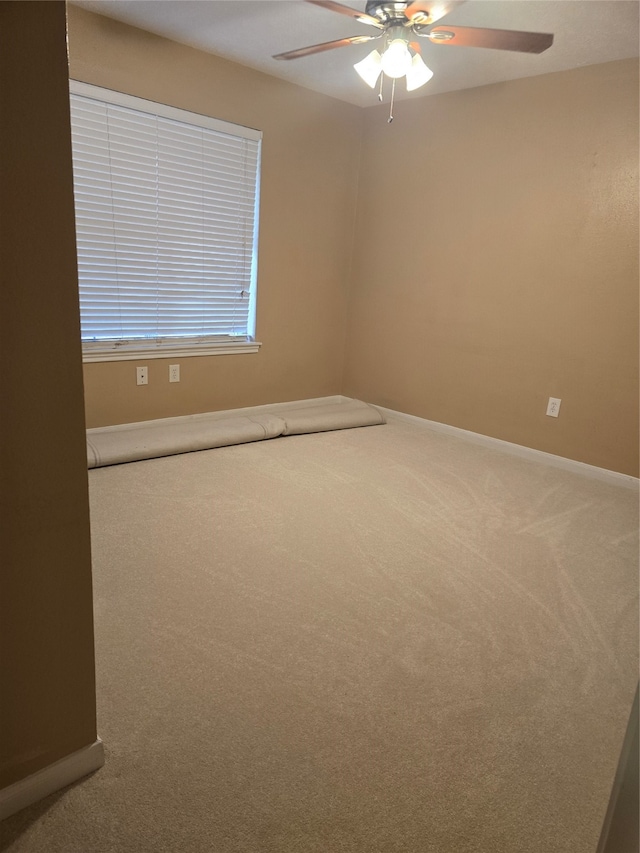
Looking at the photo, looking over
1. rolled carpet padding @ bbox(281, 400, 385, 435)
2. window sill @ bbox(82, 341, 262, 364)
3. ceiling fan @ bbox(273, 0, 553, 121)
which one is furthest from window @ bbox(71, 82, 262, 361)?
ceiling fan @ bbox(273, 0, 553, 121)

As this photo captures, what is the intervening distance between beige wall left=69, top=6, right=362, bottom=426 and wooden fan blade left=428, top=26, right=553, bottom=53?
173cm

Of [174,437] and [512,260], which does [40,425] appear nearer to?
[174,437]

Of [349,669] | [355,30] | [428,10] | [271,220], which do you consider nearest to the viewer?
[349,669]

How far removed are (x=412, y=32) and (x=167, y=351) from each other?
2.29 meters

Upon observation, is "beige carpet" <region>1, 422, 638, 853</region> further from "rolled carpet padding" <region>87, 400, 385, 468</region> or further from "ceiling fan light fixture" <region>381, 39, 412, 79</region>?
"ceiling fan light fixture" <region>381, 39, 412, 79</region>

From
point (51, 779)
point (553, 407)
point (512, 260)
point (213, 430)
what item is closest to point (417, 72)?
point (512, 260)

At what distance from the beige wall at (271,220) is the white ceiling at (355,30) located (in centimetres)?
14

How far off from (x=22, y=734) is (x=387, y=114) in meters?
4.35

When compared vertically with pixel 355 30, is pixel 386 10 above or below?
below

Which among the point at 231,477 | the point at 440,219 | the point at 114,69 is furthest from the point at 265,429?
the point at 114,69

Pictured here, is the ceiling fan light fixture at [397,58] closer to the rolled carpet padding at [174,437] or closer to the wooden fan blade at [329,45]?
the wooden fan blade at [329,45]

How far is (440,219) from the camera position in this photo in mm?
3992

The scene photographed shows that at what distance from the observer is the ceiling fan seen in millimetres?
2107

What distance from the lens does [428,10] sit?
2117 mm
